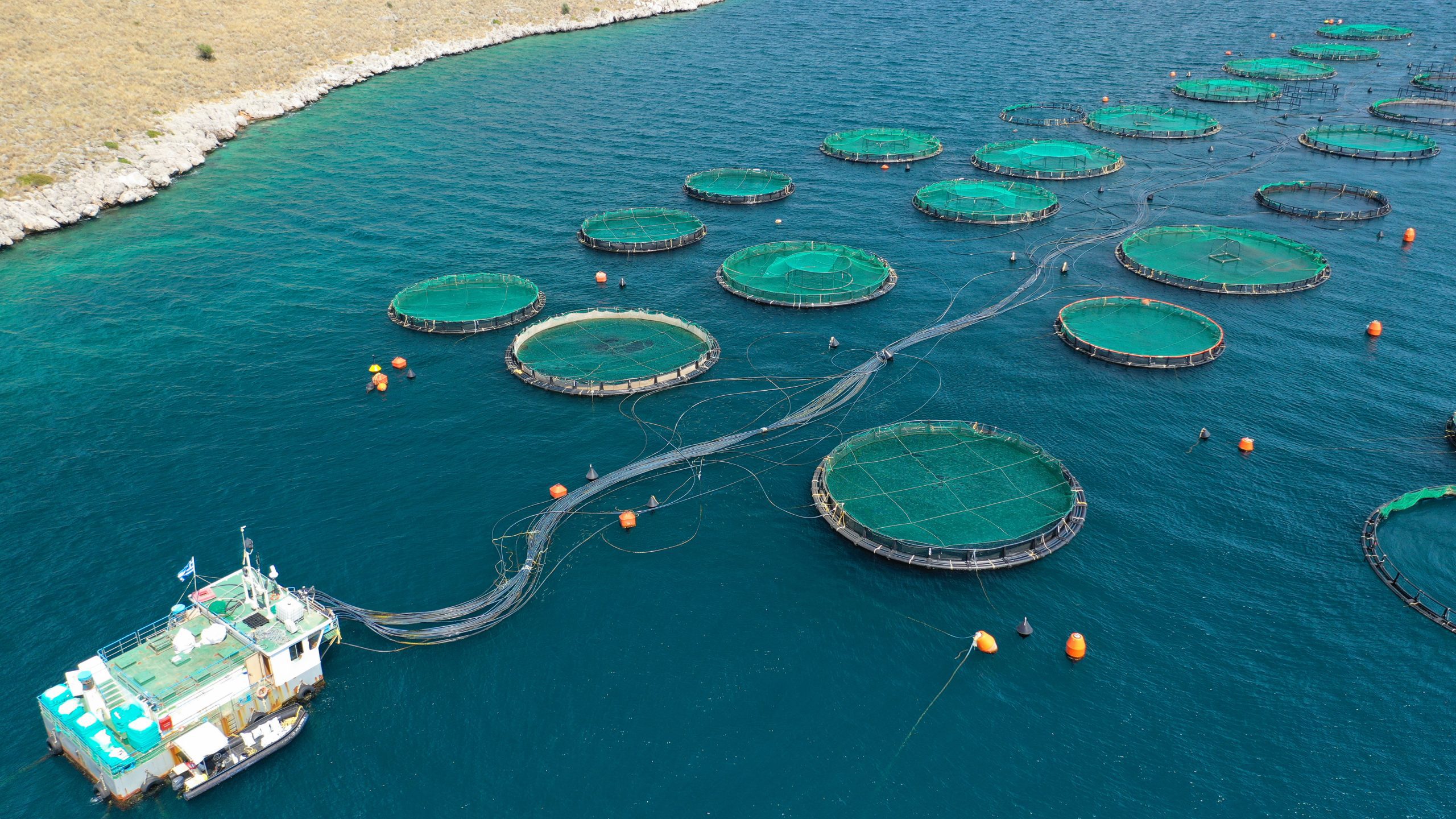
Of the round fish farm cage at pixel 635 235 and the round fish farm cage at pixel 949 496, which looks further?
the round fish farm cage at pixel 635 235

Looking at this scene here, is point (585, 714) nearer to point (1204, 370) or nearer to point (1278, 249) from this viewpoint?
point (1204, 370)

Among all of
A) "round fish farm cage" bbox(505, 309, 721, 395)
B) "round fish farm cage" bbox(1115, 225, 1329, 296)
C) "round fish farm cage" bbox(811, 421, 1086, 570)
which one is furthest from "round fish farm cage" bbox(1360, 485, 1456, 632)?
"round fish farm cage" bbox(505, 309, 721, 395)

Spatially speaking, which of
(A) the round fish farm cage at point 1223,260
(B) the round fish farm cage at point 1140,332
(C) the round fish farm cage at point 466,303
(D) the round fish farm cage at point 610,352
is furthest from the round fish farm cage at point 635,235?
(A) the round fish farm cage at point 1223,260

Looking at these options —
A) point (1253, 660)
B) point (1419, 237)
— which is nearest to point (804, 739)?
point (1253, 660)

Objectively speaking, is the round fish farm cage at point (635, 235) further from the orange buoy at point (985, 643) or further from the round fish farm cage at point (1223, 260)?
the orange buoy at point (985, 643)

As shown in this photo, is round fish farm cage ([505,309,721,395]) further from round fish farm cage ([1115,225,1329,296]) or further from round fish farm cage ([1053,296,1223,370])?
round fish farm cage ([1115,225,1329,296])

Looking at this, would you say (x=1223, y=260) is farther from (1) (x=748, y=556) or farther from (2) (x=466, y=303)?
(2) (x=466, y=303)

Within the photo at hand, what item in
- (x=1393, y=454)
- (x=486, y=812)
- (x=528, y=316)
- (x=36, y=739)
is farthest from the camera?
(x=528, y=316)
